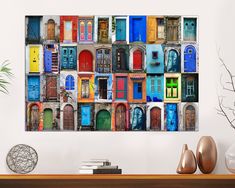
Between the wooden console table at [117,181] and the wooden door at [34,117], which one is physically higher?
the wooden door at [34,117]

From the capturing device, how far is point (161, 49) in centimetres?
371

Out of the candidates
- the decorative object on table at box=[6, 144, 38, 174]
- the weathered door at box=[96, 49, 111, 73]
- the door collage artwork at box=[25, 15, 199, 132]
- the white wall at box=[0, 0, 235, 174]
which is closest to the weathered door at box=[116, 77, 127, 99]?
the door collage artwork at box=[25, 15, 199, 132]

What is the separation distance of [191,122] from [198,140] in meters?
0.12

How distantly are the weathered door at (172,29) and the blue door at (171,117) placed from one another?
1.45 ft

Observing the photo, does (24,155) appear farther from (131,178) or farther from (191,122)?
(191,122)

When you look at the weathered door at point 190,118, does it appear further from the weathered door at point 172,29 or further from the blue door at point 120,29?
the blue door at point 120,29

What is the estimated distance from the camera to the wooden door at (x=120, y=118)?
3686mm

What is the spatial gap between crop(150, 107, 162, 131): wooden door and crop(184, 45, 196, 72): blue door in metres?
0.32

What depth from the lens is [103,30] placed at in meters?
3.72

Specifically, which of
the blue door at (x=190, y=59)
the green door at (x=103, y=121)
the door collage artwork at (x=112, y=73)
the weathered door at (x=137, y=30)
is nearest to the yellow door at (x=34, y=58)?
the door collage artwork at (x=112, y=73)

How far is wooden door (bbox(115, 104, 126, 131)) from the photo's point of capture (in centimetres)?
369

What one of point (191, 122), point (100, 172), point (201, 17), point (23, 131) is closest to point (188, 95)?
point (191, 122)

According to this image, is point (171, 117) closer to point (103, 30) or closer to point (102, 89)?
point (102, 89)

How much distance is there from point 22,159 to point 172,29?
128 cm
